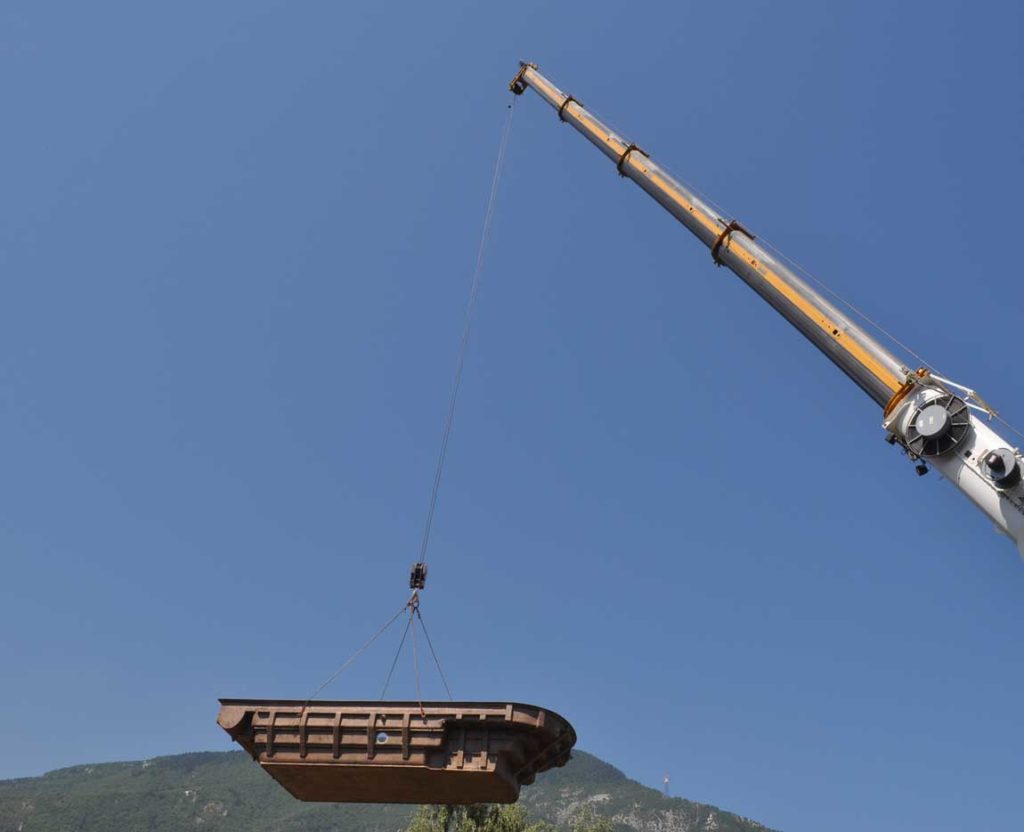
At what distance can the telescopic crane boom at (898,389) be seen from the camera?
13.2 m

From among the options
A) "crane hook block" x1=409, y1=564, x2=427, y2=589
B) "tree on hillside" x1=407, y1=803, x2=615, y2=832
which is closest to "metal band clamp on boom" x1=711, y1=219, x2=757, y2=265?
"crane hook block" x1=409, y1=564, x2=427, y2=589

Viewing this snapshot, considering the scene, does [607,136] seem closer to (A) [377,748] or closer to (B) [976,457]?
(B) [976,457]

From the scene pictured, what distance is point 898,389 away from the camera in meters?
15.1

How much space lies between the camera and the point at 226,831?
628 feet

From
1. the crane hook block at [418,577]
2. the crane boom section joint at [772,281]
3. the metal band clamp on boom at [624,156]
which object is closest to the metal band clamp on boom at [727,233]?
the crane boom section joint at [772,281]

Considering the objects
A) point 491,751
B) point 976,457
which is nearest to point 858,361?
point 976,457

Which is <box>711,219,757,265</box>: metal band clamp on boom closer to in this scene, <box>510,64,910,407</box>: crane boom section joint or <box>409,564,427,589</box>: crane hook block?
<box>510,64,910,407</box>: crane boom section joint

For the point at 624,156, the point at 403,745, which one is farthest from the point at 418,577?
the point at 624,156

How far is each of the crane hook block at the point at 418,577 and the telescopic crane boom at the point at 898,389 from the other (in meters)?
10.4

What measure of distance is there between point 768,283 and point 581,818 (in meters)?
31.6

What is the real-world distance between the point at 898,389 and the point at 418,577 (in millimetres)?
11524

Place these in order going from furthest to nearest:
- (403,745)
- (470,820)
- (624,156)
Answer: (470,820)
(624,156)
(403,745)

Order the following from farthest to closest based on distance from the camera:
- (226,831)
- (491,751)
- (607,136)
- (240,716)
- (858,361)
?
1. (226,831)
2. (607,136)
3. (858,361)
4. (240,716)
5. (491,751)

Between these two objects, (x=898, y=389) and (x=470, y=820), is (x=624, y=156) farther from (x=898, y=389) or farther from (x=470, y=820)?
(x=470, y=820)
